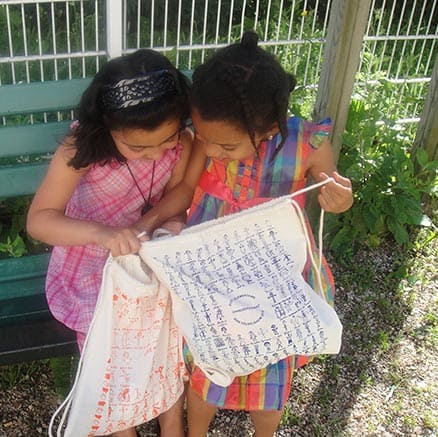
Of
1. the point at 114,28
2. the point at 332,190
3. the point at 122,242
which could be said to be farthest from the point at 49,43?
the point at 332,190

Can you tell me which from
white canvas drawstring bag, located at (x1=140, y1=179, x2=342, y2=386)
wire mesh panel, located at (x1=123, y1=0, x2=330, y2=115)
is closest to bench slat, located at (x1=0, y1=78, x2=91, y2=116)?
wire mesh panel, located at (x1=123, y1=0, x2=330, y2=115)

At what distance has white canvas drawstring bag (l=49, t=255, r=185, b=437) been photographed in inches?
77.9

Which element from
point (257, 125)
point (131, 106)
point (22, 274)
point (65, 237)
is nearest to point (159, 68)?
point (131, 106)

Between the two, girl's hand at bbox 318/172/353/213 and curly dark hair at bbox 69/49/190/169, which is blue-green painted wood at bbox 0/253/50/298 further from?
girl's hand at bbox 318/172/353/213

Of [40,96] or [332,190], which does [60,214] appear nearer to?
[40,96]

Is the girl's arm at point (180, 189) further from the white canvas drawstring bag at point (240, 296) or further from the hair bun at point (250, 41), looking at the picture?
the hair bun at point (250, 41)

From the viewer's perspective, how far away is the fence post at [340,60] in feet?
8.75

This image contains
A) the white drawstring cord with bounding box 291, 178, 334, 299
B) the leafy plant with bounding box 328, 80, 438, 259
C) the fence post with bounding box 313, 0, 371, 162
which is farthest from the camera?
the leafy plant with bounding box 328, 80, 438, 259

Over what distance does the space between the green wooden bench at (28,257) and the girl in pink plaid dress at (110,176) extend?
0.46ft

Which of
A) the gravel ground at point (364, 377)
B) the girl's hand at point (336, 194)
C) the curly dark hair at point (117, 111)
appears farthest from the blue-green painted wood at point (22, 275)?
the girl's hand at point (336, 194)

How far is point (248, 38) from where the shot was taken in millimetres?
1914

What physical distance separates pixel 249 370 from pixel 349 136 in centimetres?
145

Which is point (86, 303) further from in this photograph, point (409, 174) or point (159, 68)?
point (409, 174)

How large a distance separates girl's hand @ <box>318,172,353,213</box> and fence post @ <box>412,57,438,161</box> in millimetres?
1365
